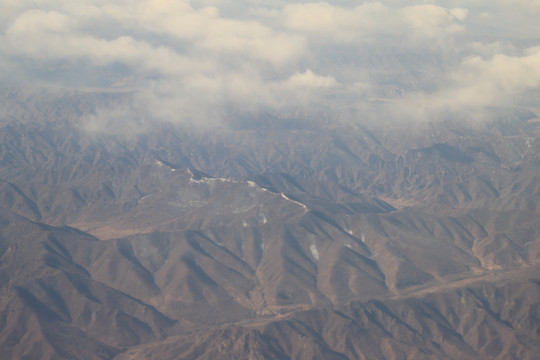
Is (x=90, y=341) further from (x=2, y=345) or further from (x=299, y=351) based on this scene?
(x=299, y=351)

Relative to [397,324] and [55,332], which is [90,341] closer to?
[55,332]

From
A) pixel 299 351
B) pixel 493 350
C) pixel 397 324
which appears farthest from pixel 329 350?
pixel 493 350

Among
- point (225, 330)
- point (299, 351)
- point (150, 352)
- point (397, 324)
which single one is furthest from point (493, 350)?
point (150, 352)

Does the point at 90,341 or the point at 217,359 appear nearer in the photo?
the point at 217,359

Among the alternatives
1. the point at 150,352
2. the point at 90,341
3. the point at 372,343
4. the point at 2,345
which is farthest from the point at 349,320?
the point at 2,345

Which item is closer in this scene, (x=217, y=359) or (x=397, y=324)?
(x=217, y=359)

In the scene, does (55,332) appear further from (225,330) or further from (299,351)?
(299,351)

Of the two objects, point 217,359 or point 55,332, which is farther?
point 55,332
